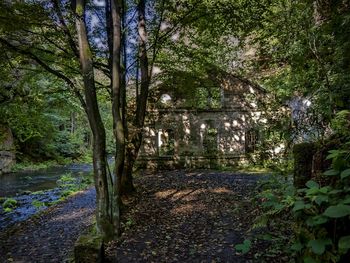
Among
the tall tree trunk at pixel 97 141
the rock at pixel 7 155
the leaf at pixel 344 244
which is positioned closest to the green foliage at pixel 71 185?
the rock at pixel 7 155

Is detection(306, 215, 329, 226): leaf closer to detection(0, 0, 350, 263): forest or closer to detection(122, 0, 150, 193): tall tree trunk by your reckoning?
detection(0, 0, 350, 263): forest

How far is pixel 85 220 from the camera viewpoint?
9812 millimetres

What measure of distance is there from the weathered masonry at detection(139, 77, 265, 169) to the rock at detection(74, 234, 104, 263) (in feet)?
46.3

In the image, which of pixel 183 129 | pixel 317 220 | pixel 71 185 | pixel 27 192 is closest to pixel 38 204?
pixel 27 192

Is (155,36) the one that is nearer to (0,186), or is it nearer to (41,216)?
(41,216)

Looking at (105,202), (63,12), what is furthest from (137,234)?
(63,12)

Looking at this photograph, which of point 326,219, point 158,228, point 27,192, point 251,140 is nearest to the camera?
point 326,219

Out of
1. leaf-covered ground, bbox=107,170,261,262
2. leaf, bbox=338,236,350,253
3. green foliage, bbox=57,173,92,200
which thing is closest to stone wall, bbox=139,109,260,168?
green foliage, bbox=57,173,92,200

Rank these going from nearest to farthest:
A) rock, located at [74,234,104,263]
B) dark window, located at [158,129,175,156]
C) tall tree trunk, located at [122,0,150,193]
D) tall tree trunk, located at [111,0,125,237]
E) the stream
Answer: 1. rock, located at [74,234,104,263]
2. tall tree trunk, located at [111,0,125,237]
3. tall tree trunk, located at [122,0,150,193]
4. the stream
5. dark window, located at [158,129,175,156]

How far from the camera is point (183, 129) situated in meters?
20.6

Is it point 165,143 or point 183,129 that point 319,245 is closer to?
point 183,129

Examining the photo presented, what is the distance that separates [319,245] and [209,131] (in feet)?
60.8

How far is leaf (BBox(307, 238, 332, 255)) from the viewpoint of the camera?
2367mm

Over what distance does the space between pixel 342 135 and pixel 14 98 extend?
412 inches
